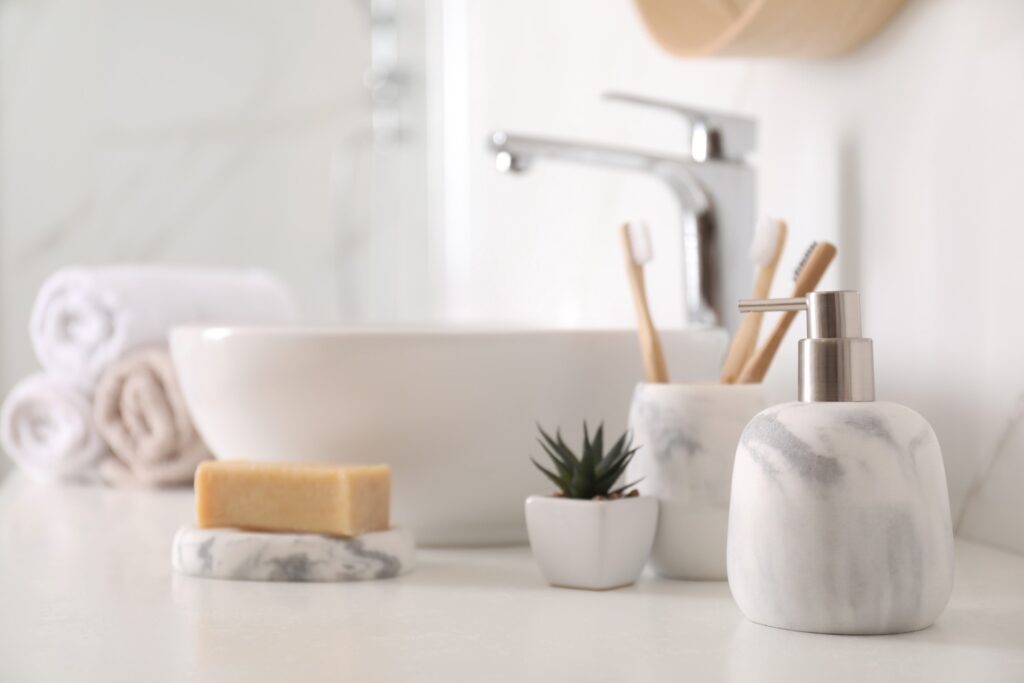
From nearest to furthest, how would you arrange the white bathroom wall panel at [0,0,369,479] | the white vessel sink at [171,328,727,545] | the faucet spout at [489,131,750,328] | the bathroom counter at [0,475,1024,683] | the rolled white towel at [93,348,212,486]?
the bathroom counter at [0,475,1024,683] < the white vessel sink at [171,328,727,545] < the faucet spout at [489,131,750,328] < the rolled white towel at [93,348,212,486] < the white bathroom wall panel at [0,0,369,479]

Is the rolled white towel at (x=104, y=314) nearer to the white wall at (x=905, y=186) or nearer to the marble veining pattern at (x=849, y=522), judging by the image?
the white wall at (x=905, y=186)

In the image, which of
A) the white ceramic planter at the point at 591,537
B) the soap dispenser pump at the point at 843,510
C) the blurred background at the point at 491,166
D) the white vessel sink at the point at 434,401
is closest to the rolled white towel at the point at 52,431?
the blurred background at the point at 491,166

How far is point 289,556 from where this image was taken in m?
0.62

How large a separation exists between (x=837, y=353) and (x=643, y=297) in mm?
180

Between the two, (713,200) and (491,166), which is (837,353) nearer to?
(713,200)

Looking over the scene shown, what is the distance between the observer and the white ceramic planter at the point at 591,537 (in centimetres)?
57

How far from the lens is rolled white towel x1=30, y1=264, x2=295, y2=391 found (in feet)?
3.54

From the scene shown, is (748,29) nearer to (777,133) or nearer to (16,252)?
(777,133)

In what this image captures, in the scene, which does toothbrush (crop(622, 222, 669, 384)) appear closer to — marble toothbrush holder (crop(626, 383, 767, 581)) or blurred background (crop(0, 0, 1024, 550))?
marble toothbrush holder (crop(626, 383, 767, 581))

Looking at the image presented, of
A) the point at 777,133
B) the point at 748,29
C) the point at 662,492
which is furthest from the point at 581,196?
the point at 662,492

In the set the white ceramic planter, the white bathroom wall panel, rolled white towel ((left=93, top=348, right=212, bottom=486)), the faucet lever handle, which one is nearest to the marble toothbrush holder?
the white ceramic planter

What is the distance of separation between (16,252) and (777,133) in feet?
5.86

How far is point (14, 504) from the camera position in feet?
3.06

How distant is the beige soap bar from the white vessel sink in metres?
0.06
